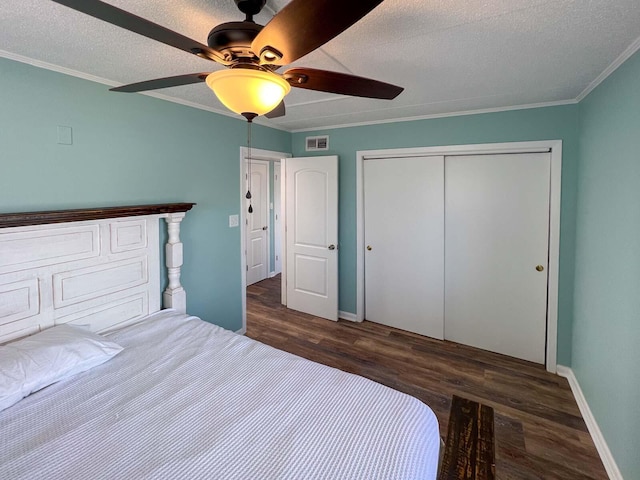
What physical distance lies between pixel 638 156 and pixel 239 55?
193 centimetres

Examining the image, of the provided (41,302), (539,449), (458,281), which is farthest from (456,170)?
(41,302)

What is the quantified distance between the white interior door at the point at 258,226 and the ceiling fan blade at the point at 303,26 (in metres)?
4.10

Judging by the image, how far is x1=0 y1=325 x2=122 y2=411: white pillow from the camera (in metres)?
1.44

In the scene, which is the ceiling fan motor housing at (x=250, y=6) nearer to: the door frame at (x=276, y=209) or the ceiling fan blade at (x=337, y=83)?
the ceiling fan blade at (x=337, y=83)

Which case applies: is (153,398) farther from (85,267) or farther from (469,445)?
(469,445)

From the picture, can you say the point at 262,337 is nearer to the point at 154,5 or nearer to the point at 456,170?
the point at 456,170

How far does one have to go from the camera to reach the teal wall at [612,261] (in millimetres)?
1645

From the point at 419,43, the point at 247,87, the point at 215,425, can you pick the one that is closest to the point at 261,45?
the point at 247,87

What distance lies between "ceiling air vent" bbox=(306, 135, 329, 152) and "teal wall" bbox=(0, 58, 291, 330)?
0.48 meters

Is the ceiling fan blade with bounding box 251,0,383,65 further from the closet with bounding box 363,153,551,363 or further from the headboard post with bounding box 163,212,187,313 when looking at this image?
the closet with bounding box 363,153,551,363

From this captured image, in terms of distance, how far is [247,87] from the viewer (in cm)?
106

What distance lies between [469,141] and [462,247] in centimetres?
99

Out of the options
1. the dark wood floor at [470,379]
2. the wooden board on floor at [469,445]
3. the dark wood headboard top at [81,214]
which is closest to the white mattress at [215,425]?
the wooden board on floor at [469,445]

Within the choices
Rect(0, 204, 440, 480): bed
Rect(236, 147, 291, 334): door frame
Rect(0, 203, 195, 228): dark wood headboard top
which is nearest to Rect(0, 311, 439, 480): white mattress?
Rect(0, 204, 440, 480): bed
